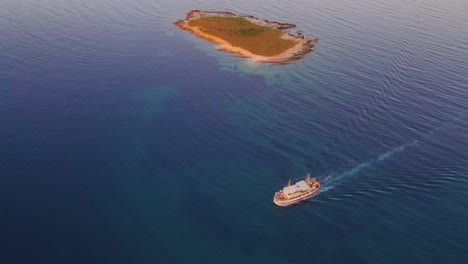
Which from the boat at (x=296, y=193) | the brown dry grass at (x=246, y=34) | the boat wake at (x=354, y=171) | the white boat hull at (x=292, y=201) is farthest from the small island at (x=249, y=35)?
the white boat hull at (x=292, y=201)

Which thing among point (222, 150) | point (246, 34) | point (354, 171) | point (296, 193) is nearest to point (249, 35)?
point (246, 34)

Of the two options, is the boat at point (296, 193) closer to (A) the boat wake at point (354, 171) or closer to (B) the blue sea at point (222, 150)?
(B) the blue sea at point (222, 150)

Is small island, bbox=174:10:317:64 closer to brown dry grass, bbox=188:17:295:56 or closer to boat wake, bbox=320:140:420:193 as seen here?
brown dry grass, bbox=188:17:295:56

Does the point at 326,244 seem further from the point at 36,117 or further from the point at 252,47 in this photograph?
the point at 252,47

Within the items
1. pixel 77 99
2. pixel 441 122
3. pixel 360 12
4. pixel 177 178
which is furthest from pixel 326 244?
pixel 360 12

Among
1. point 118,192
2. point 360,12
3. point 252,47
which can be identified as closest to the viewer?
point 118,192

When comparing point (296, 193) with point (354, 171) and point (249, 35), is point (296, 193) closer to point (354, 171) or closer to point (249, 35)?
point (354, 171)
